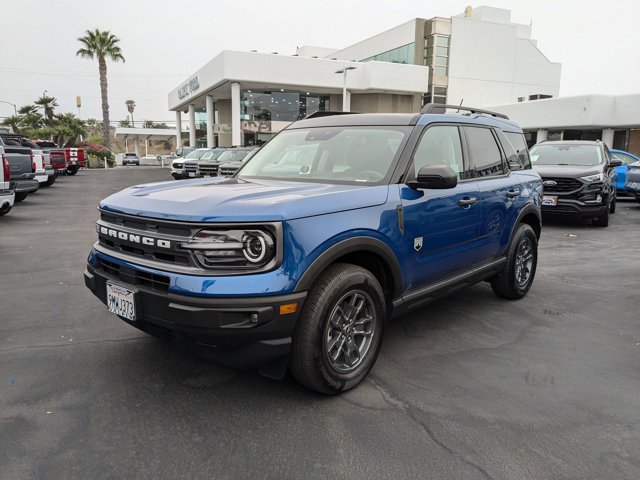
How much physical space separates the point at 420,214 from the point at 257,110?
1533 inches

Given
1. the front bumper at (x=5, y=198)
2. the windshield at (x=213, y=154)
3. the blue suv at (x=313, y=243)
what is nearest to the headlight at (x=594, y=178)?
the blue suv at (x=313, y=243)

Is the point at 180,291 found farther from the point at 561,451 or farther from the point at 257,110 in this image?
the point at 257,110

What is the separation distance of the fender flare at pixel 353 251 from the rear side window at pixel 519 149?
2.53m

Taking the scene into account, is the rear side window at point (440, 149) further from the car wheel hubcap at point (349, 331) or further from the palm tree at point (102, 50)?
the palm tree at point (102, 50)

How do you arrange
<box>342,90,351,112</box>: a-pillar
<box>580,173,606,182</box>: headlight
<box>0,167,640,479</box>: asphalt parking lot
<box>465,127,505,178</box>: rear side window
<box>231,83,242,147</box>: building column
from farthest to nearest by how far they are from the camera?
1. <box>342,90,351,112</box>: a-pillar
2. <box>231,83,242,147</box>: building column
3. <box>580,173,606,182</box>: headlight
4. <box>465,127,505,178</box>: rear side window
5. <box>0,167,640,479</box>: asphalt parking lot

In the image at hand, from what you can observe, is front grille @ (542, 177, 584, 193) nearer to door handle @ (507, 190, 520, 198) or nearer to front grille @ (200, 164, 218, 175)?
door handle @ (507, 190, 520, 198)

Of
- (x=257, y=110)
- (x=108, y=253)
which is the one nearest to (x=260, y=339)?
(x=108, y=253)

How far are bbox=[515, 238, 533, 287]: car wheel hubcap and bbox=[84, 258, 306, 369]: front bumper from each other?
341cm

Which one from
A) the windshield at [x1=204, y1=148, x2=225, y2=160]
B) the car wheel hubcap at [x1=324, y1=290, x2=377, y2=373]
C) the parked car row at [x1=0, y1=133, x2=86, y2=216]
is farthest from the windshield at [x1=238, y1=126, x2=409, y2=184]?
the windshield at [x1=204, y1=148, x2=225, y2=160]

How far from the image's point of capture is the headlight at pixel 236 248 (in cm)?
276

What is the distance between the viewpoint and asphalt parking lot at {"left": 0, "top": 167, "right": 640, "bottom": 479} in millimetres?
2582

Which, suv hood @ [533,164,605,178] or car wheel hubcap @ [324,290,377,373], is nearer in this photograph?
car wheel hubcap @ [324,290,377,373]

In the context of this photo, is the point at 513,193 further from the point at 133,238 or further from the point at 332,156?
the point at 133,238

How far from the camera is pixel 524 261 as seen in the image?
5.55m
